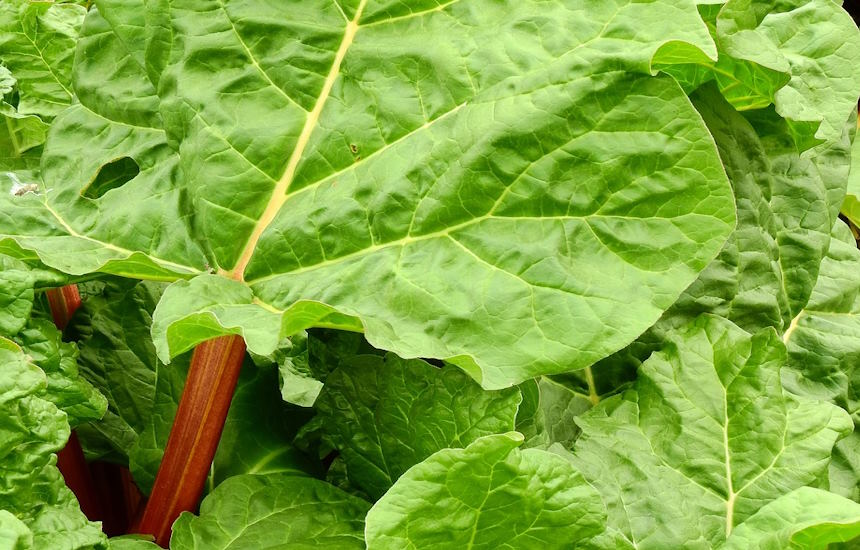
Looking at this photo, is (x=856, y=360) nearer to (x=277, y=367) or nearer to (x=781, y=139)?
(x=781, y=139)

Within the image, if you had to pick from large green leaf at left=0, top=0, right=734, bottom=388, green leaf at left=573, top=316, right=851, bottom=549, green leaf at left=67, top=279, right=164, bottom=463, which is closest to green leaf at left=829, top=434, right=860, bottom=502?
green leaf at left=573, top=316, right=851, bottom=549

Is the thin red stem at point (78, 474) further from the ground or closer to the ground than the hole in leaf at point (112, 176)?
closer to the ground

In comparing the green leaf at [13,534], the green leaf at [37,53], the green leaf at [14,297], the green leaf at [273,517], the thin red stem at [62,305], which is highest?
the green leaf at [37,53]

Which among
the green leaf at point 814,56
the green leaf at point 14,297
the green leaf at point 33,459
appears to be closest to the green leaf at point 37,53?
the green leaf at point 14,297

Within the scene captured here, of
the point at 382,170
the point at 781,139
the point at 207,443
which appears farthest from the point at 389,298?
the point at 781,139

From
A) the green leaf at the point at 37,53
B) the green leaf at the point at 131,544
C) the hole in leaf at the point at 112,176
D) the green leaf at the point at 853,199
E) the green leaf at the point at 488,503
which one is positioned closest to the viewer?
the green leaf at the point at 488,503

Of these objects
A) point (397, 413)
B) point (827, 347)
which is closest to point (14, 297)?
point (397, 413)

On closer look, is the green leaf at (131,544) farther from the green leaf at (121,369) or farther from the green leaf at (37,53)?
the green leaf at (37,53)

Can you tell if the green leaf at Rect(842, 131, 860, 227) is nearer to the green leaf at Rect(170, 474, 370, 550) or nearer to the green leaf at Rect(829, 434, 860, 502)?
the green leaf at Rect(829, 434, 860, 502)
